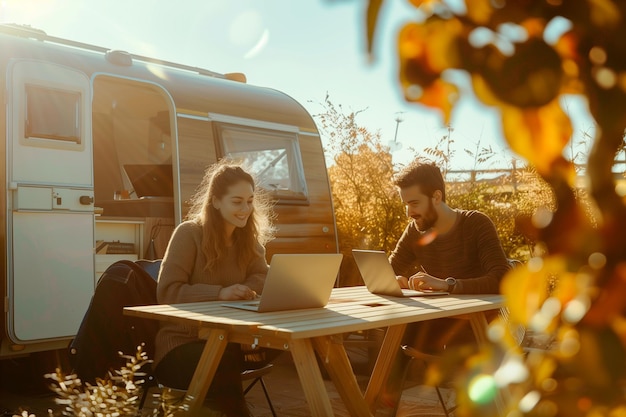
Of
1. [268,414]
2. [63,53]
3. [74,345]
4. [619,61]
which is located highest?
[63,53]

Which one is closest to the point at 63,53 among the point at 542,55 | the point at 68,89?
the point at 68,89

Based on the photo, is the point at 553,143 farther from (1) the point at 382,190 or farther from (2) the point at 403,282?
(1) the point at 382,190

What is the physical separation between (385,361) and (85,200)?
2414mm

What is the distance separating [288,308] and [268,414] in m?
1.60

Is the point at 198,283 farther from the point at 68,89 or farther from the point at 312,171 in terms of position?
the point at 312,171

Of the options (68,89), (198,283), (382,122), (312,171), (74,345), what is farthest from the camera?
(382,122)

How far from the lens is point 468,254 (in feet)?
12.4

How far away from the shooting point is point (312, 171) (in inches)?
267

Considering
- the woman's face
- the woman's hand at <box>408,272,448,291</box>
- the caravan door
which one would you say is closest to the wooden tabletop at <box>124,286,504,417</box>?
the woman's hand at <box>408,272,448,291</box>

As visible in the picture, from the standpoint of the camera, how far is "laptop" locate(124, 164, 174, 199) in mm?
6309

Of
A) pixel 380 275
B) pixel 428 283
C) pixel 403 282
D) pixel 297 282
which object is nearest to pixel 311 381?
pixel 297 282

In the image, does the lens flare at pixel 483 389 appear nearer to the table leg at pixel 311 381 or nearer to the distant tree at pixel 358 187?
the table leg at pixel 311 381

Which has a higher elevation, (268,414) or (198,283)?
(198,283)

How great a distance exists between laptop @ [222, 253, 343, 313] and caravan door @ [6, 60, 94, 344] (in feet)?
6.97
